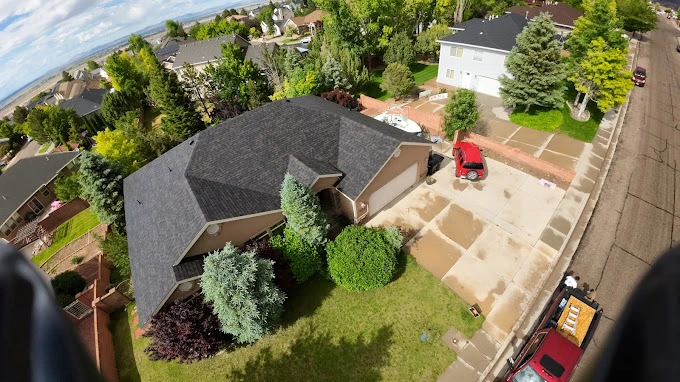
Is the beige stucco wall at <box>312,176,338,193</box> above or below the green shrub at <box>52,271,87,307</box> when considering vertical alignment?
above

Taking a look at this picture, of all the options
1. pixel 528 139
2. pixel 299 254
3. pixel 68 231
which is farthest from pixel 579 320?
pixel 68 231

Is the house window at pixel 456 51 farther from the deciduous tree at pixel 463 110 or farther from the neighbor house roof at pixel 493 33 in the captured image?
the deciduous tree at pixel 463 110

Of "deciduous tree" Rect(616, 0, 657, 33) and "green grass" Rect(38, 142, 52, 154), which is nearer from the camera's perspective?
"deciduous tree" Rect(616, 0, 657, 33)

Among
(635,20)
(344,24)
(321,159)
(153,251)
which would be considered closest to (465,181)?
(321,159)

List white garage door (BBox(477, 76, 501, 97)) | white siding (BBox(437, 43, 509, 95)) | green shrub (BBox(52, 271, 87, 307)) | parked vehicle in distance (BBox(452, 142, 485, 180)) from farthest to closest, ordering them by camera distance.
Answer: white garage door (BBox(477, 76, 501, 97))
white siding (BBox(437, 43, 509, 95))
parked vehicle in distance (BBox(452, 142, 485, 180))
green shrub (BBox(52, 271, 87, 307))

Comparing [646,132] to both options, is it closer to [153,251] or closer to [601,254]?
[601,254]

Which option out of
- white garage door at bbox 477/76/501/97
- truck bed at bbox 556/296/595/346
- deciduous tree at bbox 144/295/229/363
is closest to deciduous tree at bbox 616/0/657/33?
white garage door at bbox 477/76/501/97

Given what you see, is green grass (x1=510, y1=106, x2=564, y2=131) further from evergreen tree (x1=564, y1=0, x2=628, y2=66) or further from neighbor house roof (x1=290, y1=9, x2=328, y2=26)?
neighbor house roof (x1=290, y1=9, x2=328, y2=26)

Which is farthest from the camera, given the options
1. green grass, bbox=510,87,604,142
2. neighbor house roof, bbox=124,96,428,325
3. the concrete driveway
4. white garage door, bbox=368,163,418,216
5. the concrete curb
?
green grass, bbox=510,87,604,142
